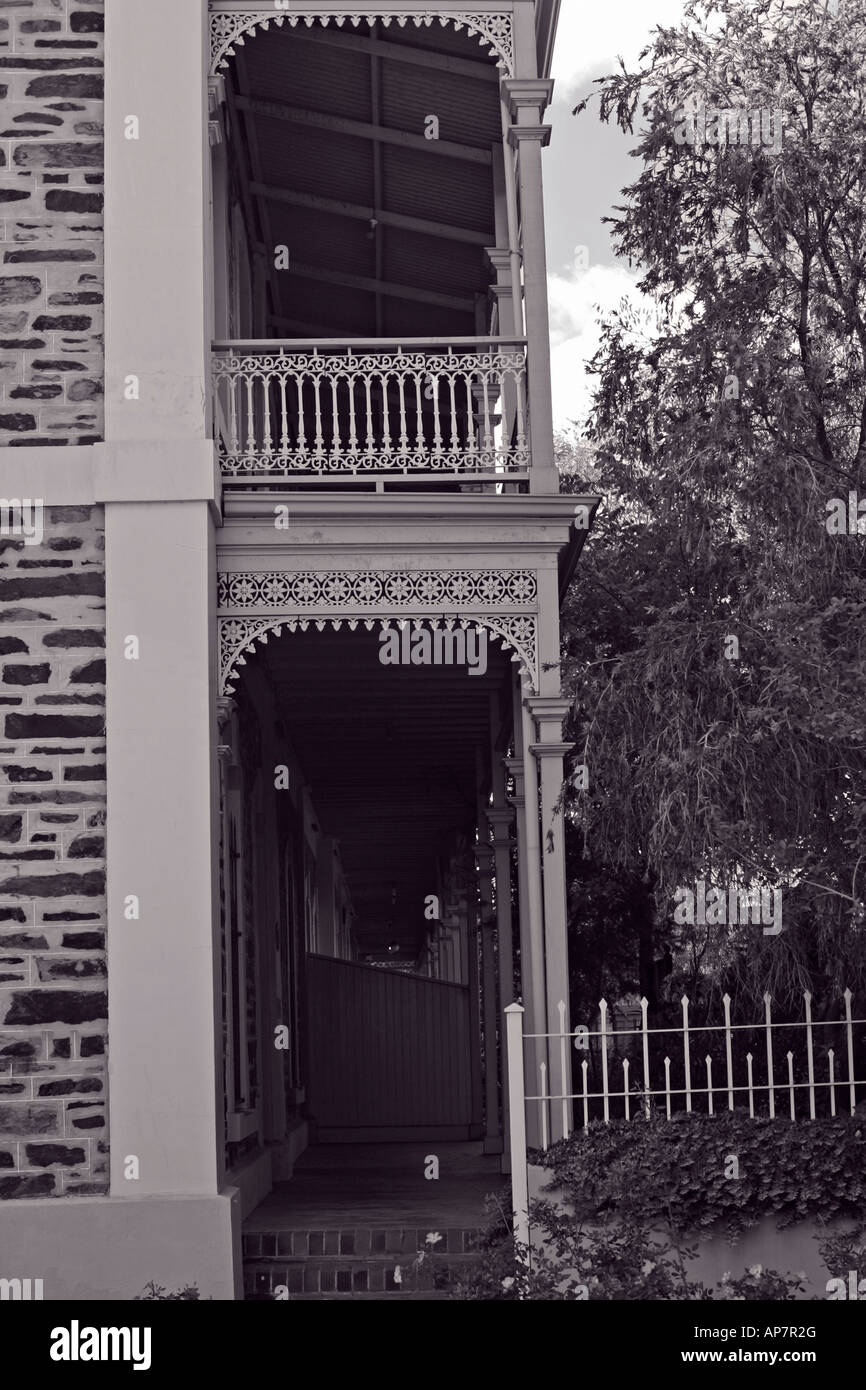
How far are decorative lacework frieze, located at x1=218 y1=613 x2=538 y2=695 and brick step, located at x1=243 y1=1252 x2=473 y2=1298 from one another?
8.92 feet

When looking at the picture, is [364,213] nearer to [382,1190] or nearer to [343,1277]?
[382,1190]

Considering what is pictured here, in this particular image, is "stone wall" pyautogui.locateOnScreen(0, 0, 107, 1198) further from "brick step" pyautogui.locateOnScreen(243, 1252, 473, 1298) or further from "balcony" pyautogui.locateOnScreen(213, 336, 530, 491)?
"brick step" pyautogui.locateOnScreen(243, 1252, 473, 1298)

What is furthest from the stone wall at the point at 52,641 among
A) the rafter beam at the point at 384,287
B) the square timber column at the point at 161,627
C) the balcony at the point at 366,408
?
the rafter beam at the point at 384,287

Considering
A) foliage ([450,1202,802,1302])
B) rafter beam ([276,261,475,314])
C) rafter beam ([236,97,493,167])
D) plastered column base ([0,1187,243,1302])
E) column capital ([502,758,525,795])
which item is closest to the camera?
foliage ([450,1202,802,1302])

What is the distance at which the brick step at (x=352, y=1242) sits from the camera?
325 inches

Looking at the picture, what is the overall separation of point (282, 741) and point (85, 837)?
464 centimetres

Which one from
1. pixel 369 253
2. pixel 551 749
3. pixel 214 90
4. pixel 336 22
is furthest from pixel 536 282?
pixel 369 253

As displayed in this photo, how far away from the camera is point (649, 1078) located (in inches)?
341

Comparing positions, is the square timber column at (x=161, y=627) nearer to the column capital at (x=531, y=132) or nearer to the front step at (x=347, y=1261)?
the front step at (x=347, y=1261)

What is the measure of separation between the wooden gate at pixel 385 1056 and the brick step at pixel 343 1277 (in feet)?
20.5

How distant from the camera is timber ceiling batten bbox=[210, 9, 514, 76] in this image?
8969 mm

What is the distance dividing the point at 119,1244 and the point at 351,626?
10.2 ft

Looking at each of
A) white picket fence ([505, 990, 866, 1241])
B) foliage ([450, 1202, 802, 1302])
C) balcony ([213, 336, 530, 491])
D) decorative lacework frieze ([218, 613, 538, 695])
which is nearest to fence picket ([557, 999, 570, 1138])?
white picket fence ([505, 990, 866, 1241])
